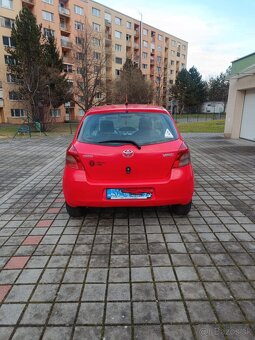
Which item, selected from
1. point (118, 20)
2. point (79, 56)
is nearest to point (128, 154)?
point (79, 56)

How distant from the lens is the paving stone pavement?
2.07m

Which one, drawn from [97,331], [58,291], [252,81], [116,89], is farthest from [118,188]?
[116,89]

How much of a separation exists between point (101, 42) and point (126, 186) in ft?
122

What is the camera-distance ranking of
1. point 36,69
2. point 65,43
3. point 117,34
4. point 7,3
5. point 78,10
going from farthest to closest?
point 117,34 < point 78,10 < point 65,43 < point 7,3 < point 36,69

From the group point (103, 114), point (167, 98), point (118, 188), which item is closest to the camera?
point (118, 188)

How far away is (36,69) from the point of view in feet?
74.1

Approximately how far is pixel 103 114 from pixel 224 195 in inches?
114

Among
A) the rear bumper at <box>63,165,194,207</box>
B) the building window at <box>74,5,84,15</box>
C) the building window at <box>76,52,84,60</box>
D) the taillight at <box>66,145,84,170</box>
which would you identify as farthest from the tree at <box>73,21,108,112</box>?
the rear bumper at <box>63,165,194,207</box>

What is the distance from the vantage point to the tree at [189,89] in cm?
6003

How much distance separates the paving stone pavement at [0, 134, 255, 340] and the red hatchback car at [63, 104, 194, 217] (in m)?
0.46

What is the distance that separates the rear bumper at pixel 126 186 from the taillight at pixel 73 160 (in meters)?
0.06

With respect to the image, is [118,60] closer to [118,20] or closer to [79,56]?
[118,20]

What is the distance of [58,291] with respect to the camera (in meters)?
2.45

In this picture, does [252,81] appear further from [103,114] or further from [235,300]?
[235,300]
